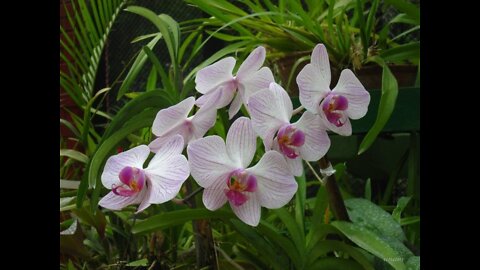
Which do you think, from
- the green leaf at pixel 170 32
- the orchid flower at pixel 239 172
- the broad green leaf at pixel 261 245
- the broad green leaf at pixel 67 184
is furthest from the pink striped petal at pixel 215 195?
the broad green leaf at pixel 67 184

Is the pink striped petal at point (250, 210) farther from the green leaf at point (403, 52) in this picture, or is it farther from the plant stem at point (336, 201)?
the green leaf at point (403, 52)

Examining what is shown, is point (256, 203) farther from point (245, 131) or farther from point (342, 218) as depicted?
point (342, 218)

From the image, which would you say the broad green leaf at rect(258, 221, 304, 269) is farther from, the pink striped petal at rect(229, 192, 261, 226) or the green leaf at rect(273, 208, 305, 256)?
the pink striped petal at rect(229, 192, 261, 226)

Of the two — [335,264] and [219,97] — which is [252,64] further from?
[335,264]

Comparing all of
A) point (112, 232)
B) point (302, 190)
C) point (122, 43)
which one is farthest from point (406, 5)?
point (122, 43)

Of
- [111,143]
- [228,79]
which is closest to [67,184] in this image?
[111,143]

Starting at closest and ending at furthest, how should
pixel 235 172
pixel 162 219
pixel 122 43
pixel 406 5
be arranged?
1. pixel 235 172
2. pixel 162 219
3. pixel 406 5
4. pixel 122 43

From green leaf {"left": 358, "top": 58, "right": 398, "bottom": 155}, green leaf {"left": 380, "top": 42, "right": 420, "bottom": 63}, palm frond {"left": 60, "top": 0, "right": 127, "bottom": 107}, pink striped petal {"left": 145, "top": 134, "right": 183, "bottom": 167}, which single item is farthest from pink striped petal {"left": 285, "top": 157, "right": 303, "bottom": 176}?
palm frond {"left": 60, "top": 0, "right": 127, "bottom": 107}
